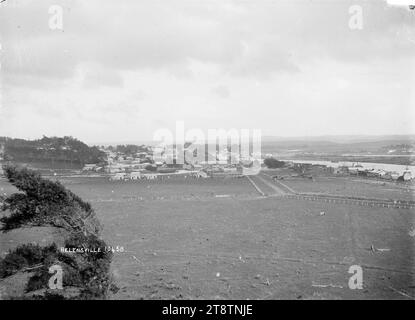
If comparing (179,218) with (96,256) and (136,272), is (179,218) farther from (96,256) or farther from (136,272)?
(96,256)

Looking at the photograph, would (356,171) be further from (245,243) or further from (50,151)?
(50,151)

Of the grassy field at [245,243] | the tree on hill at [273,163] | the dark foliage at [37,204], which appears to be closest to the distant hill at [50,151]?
the grassy field at [245,243]

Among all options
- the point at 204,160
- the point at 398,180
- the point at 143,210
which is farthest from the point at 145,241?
the point at 398,180

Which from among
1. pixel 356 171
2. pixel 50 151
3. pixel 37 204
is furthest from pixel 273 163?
pixel 37 204

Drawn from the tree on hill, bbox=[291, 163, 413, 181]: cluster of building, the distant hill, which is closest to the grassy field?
the distant hill

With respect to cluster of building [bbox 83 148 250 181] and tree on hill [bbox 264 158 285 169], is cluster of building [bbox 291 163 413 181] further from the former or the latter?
cluster of building [bbox 83 148 250 181]
